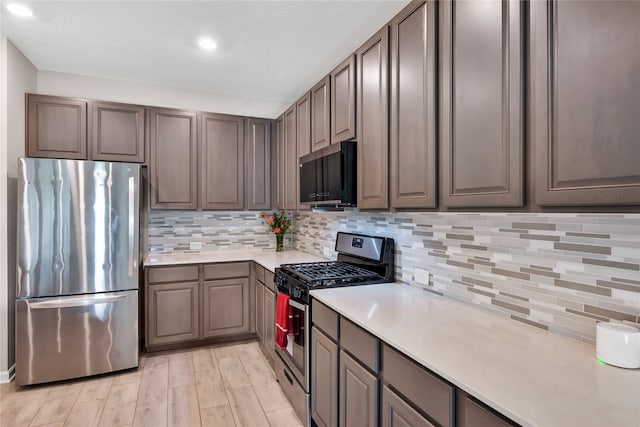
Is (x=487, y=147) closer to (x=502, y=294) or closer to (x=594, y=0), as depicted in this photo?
(x=594, y=0)

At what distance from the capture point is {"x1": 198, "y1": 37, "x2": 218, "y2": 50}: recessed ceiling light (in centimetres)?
256

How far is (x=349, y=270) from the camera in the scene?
2.50 m

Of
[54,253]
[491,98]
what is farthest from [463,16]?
[54,253]

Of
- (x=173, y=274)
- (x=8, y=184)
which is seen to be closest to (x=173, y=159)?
(x=173, y=274)

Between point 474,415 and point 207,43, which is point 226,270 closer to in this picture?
point 207,43

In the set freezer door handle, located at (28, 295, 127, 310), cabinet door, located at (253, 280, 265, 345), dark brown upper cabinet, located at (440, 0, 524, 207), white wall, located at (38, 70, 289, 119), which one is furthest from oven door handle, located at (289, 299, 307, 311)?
white wall, located at (38, 70, 289, 119)

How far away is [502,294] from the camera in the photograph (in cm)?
158

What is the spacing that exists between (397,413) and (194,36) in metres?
2.69

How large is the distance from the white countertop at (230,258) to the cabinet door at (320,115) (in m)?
1.13

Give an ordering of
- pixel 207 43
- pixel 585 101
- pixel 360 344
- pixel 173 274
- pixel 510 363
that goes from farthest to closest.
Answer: pixel 173 274, pixel 207 43, pixel 360 344, pixel 510 363, pixel 585 101

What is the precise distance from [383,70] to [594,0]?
1058 millimetres

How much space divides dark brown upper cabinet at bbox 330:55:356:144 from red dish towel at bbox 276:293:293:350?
3.86 ft

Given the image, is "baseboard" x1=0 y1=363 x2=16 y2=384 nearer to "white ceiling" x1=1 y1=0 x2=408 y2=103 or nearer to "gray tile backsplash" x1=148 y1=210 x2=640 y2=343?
"white ceiling" x1=1 y1=0 x2=408 y2=103

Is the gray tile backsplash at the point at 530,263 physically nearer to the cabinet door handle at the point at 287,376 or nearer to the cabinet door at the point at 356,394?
the cabinet door at the point at 356,394
